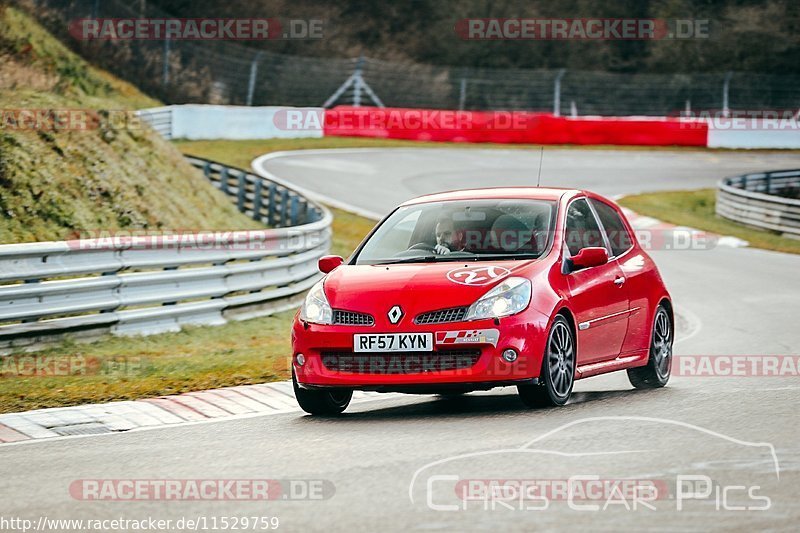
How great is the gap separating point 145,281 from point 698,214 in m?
19.7

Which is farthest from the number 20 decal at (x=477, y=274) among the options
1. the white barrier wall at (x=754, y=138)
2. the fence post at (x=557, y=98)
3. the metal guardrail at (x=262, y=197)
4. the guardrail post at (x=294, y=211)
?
the fence post at (x=557, y=98)

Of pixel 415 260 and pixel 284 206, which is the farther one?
pixel 284 206

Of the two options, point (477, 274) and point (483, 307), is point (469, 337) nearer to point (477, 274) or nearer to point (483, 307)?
point (483, 307)

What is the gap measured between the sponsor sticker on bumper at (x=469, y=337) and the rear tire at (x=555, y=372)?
0.37 metres

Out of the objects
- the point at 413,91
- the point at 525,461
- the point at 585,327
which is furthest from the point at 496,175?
the point at 525,461

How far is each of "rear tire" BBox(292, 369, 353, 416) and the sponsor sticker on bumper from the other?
101 centimetres

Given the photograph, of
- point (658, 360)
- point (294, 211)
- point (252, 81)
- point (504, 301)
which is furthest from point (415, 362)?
point (252, 81)

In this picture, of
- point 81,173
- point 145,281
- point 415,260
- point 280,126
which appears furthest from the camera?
point 280,126

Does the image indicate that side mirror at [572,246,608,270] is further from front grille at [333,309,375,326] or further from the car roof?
front grille at [333,309,375,326]

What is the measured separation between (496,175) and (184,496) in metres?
27.7

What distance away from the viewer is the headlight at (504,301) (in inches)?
340

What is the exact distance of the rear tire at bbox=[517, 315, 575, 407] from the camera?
8773 mm

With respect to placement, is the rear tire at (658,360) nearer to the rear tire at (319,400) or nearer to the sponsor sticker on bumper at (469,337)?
the sponsor sticker on bumper at (469,337)

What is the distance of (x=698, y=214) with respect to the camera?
3116 cm
